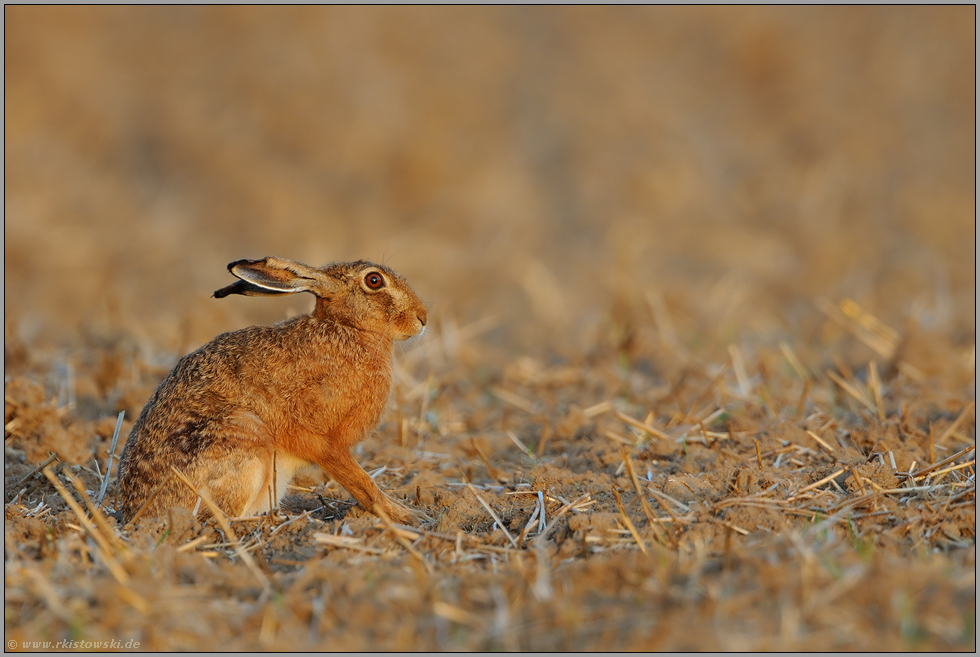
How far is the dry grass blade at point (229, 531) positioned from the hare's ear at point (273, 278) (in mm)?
1004

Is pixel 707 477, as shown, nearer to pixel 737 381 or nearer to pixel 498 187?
pixel 737 381

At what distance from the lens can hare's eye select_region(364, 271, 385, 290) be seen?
505 centimetres

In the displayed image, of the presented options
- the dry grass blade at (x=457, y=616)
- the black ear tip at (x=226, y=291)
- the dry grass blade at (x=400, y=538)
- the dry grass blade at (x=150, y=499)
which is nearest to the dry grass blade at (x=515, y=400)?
the dry grass blade at (x=400, y=538)

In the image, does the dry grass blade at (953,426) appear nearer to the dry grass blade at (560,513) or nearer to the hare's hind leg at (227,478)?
the dry grass blade at (560,513)

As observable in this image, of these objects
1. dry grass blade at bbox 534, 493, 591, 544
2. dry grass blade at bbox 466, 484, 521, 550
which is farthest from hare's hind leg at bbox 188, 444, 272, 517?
dry grass blade at bbox 534, 493, 591, 544

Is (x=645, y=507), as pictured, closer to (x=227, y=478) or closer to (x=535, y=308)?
(x=227, y=478)

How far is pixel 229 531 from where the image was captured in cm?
403

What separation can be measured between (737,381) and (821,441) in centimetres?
182

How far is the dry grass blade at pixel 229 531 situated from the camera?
356cm

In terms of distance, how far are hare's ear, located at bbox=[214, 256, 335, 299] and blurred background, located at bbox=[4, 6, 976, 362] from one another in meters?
2.64

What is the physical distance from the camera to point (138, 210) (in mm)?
12500

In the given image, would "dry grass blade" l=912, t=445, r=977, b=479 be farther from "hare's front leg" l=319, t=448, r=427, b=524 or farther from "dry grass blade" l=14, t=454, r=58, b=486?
"dry grass blade" l=14, t=454, r=58, b=486

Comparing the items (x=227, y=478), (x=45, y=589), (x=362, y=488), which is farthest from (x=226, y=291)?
(x=45, y=589)

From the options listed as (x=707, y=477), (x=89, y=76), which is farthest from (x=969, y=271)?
(x=89, y=76)
